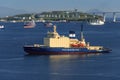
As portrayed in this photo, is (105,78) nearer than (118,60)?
Yes

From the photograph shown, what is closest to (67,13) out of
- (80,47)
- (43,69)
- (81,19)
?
(81,19)

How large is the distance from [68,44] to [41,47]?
8.44 feet

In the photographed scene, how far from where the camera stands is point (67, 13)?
195500 millimetres

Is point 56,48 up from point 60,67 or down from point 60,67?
up

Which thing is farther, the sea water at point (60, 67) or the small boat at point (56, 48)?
the small boat at point (56, 48)

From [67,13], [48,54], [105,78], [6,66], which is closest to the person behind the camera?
[105,78]

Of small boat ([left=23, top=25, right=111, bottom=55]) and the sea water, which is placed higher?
small boat ([left=23, top=25, right=111, bottom=55])

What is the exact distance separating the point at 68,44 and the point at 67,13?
145 meters

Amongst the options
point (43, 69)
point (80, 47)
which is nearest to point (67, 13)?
point (80, 47)

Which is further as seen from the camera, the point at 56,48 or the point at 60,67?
the point at 56,48

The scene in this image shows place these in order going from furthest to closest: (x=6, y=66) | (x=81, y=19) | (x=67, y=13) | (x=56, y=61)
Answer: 1. (x=67, y=13)
2. (x=81, y=19)
3. (x=56, y=61)
4. (x=6, y=66)

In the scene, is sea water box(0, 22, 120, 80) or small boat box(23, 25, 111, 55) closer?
sea water box(0, 22, 120, 80)

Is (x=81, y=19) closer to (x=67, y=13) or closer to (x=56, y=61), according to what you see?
(x=67, y=13)

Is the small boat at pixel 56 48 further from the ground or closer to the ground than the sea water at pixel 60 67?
further from the ground
